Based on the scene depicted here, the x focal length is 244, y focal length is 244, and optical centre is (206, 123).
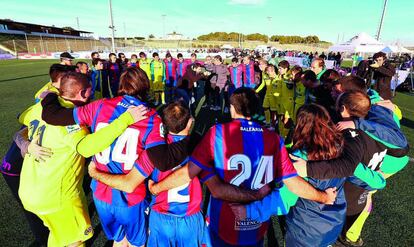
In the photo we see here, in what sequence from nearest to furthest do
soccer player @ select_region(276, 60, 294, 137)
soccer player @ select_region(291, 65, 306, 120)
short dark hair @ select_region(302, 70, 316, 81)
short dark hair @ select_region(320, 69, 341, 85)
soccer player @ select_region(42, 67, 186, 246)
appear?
soccer player @ select_region(42, 67, 186, 246)
short dark hair @ select_region(320, 69, 341, 85)
short dark hair @ select_region(302, 70, 316, 81)
soccer player @ select_region(291, 65, 306, 120)
soccer player @ select_region(276, 60, 294, 137)

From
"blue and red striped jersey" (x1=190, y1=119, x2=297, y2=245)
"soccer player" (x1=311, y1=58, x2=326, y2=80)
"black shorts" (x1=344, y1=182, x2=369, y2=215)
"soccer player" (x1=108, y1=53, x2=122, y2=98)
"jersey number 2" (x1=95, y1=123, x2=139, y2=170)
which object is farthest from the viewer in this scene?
"soccer player" (x1=108, y1=53, x2=122, y2=98)

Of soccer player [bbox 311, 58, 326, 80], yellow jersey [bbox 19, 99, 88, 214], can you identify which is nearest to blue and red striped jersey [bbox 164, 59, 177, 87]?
soccer player [bbox 311, 58, 326, 80]

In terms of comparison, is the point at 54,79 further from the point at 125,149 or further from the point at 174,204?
the point at 174,204

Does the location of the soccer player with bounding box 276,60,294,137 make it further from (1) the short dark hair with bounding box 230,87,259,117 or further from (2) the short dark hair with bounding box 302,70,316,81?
(1) the short dark hair with bounding box 230,87,259,117

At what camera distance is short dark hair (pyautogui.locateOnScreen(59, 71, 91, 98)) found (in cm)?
220

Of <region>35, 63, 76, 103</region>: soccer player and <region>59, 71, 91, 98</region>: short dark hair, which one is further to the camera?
<region>35, 63, 76, 103</region>: soccer player

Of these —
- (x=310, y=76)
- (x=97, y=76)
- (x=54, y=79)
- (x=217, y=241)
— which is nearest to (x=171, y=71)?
(x=97, y=76)

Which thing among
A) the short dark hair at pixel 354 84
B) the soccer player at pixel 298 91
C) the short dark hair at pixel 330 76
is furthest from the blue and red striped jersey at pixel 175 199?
the soccer player at pixel 298 91

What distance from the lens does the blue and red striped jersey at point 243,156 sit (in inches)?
70.3

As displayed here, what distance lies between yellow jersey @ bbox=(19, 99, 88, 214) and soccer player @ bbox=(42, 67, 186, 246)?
0.15 m

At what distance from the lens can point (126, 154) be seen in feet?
6.84

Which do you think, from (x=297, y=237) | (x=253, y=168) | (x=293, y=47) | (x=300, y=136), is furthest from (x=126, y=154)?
(x=293, y=47)

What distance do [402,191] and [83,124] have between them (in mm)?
5169

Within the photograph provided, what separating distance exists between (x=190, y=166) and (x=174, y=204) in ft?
1.72
